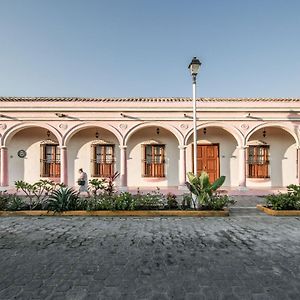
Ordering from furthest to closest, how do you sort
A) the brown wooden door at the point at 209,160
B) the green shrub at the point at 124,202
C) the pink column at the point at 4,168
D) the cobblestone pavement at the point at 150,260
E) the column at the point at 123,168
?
the brown wooden door at the point at 209,160 < the column at the point at 123,168 < the pink column at the point at 4,168 < the green shrub at the point at 124,202 < the cobblestone pavement at the point at 150,260

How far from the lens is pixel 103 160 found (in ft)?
39.5

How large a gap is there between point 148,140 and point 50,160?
233 inches

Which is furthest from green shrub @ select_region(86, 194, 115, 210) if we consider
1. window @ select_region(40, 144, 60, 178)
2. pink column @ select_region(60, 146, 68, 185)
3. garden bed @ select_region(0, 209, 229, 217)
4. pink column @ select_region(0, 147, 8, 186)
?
pink column @ select_region(0, 147, 8, 186)

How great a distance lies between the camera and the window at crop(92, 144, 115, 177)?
12.0 metres

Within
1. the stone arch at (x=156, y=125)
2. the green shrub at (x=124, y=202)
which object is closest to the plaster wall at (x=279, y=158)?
the stone arch at (x=156, y=125)

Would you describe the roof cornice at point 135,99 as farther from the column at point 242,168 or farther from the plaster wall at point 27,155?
the column at point 242,168

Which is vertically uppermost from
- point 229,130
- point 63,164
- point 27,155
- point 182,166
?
point 229,130

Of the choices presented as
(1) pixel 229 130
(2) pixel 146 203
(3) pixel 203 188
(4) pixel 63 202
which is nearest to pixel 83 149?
(4) pixel 63 202

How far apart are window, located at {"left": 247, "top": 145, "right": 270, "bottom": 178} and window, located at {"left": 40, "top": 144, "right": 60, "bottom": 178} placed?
442 inches

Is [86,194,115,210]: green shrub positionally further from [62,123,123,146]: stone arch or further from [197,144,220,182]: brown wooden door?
[197,144,220,182]: brown wooden door

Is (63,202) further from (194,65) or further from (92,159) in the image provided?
(194,65)

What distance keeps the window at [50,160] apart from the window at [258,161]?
11.2 m

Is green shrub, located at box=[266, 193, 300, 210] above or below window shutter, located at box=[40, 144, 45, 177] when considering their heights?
below

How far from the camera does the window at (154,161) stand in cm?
1195
